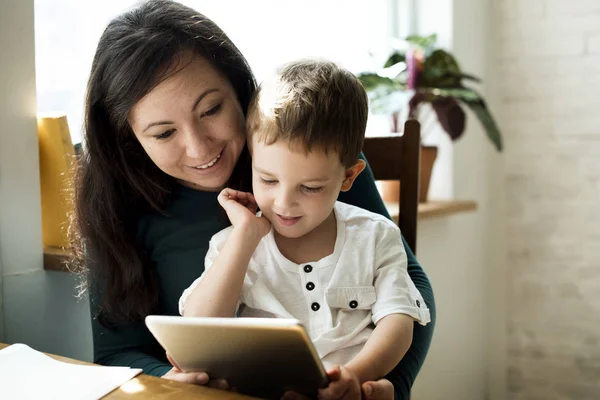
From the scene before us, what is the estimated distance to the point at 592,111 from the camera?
2770mm

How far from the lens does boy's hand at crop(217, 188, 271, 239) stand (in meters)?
Answer: 1.10

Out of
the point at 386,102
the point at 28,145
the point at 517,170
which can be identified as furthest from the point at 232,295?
the point at 517,170

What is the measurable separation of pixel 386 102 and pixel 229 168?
3.92 ft

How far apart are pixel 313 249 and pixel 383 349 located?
0.21 m

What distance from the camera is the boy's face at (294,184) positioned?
1.04 meters

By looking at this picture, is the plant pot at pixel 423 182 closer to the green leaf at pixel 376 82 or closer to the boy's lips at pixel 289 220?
the green leaf at pixel 376 82

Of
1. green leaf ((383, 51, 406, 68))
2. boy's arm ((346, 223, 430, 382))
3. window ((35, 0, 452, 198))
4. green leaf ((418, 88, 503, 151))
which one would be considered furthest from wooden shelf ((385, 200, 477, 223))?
boy's arm ((346, 223, 430, 382))

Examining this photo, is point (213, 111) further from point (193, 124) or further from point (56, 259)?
point (56, 259)

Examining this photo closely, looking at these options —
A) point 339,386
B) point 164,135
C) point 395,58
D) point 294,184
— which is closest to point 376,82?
point 395,58

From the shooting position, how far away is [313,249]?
45.1 inches

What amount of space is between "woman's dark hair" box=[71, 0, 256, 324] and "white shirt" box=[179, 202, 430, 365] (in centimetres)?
21

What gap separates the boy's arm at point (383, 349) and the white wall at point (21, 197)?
779 millimetres

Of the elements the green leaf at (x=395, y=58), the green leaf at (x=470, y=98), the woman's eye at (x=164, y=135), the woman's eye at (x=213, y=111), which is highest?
the green leaf at (x=395, y=58)

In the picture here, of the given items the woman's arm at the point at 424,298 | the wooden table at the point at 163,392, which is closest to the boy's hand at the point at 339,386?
the wooden table at the point at 163,392
